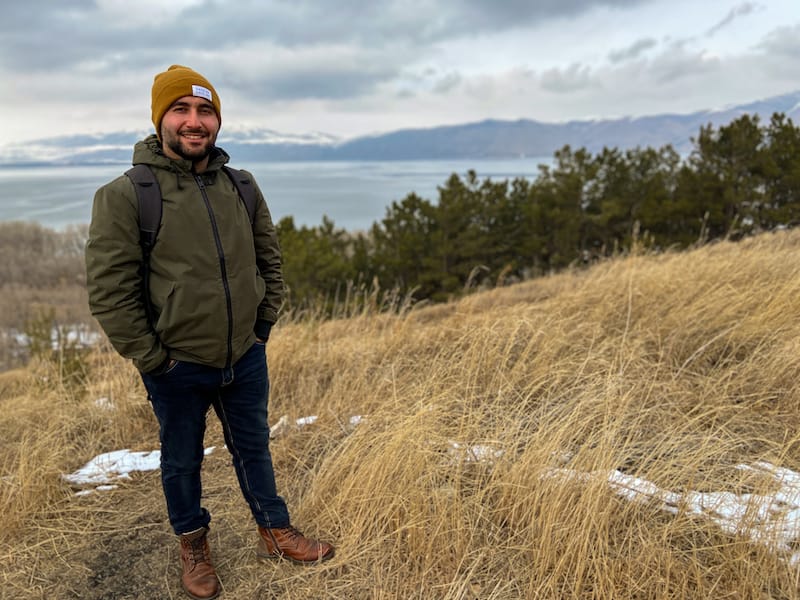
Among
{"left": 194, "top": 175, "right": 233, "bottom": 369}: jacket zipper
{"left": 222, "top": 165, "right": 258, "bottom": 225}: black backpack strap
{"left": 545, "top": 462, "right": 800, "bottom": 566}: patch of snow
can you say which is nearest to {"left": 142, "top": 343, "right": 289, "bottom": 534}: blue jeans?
{"left": 194, "top": 175, "right": 233, "bottom": 369}: jacket zipper

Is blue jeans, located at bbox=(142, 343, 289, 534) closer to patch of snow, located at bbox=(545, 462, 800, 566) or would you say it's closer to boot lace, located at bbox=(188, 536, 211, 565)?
boot lace, located at bbox=(188, 536, 211, 565)

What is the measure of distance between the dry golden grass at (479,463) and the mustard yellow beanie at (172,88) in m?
1.61

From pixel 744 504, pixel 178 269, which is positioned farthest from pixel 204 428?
pixel 744 504

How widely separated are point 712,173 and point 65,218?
3828 inches

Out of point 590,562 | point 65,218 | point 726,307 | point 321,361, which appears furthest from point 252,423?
point 65,218

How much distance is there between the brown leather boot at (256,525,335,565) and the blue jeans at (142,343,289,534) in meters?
0.04

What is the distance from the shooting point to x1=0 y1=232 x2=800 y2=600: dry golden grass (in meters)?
1.84

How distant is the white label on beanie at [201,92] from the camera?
1.74m

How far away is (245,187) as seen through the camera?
6.35 feet

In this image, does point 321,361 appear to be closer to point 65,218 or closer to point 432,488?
point 432,488

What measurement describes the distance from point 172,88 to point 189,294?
0.70 meters

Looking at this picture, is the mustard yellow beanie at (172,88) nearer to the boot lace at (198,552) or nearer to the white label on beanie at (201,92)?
the white label on beanie at (201,92)

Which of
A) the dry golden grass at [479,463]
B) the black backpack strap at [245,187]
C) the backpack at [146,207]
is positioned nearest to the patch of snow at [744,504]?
the dry golden grass at [479,463]

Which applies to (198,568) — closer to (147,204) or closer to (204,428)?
(204,428)
